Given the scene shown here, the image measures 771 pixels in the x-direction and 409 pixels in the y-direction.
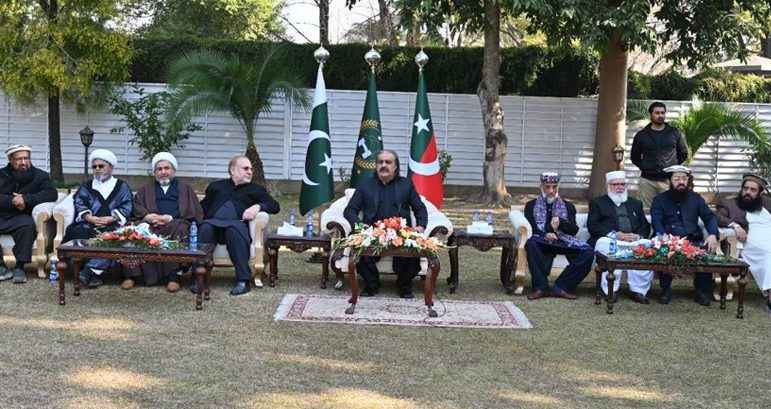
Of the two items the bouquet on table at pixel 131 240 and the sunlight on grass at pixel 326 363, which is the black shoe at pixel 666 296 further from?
the bouquet on table at pixel 131 240

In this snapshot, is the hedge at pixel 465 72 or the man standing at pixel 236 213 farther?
the hedge at pixel 465 72

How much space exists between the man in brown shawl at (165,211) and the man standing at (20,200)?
2.92ft

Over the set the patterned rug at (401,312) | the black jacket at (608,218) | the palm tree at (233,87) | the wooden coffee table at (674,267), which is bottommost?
the patterned rug at (401,312)

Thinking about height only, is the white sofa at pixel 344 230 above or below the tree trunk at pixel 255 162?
below

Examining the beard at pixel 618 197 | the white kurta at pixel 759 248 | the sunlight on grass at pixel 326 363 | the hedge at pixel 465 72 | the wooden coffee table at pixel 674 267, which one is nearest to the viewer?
the sunlight on grass at pixel 326 363

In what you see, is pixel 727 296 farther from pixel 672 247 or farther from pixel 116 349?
pixel 116 349

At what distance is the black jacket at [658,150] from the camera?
10609 mm

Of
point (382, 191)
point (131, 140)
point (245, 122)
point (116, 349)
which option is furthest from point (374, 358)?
point (131, 140)

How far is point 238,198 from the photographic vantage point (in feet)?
28.9

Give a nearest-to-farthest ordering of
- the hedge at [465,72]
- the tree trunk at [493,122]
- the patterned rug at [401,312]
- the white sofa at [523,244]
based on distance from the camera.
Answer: the patterned rug at [401,312] → the white sofa at [523,244] → the tree trunk at [493,122] → the hedge at [465,72]

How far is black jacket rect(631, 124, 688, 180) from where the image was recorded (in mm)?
10609

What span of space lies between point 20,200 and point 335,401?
15.0ft

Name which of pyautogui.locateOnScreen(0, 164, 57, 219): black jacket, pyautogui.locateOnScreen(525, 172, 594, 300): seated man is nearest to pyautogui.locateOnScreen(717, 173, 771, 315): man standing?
pyautogui.locateOnScreen(525, 172, 594, 300): seated man

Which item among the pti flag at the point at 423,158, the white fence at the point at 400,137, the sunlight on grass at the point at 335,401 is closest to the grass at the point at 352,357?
the sunlight on grass at the point at 335,401
